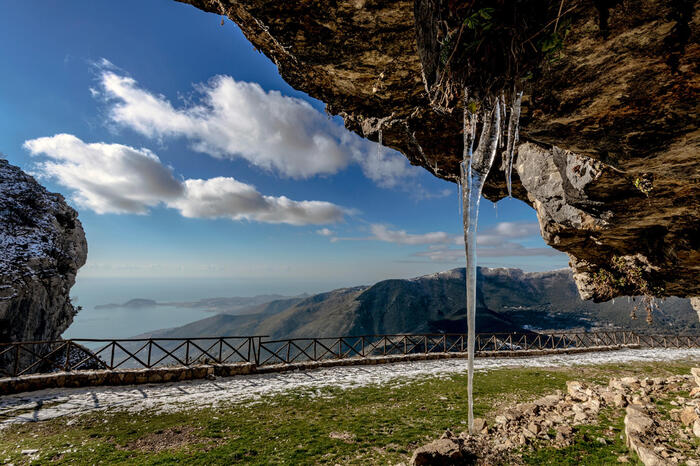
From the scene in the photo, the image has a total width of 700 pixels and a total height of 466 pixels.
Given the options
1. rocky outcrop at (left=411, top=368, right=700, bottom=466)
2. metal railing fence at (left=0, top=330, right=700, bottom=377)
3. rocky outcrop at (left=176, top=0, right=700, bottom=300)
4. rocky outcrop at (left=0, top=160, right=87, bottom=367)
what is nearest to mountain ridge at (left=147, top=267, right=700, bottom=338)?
metal railing fence at (left=0, top=330, right=700, bottom=377)

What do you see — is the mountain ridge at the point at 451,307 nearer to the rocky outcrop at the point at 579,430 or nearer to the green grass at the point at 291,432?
the green grass at the point at 291,432

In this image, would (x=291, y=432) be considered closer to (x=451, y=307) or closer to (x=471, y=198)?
(x=471, y=198)

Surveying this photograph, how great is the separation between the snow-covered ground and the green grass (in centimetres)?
77

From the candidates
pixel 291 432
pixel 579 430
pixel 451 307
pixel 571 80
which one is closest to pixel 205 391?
pixel 291 432

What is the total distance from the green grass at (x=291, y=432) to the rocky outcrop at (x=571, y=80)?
5767mm

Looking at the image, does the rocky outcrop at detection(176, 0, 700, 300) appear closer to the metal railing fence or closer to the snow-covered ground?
the metal railing fence

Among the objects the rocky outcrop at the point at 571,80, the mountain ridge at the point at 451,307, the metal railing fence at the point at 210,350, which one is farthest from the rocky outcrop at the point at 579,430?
the mountain ridge at the point at 451,307

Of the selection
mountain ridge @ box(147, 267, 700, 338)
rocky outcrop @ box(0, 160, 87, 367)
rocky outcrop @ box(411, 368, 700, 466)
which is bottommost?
mountain ridge @ box(147, 267, 700, 338)

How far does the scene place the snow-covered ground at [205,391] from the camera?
8383 millimetres

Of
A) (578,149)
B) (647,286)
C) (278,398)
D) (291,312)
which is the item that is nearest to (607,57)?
(578,149)

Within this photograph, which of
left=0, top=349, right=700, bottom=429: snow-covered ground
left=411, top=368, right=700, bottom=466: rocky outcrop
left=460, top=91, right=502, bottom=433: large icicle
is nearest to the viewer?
left=411, top=368, right=700, bottom=466: rocky outcrop

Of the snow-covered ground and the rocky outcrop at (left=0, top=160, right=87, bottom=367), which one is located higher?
the rocky outcrop at (left=0, top=160, right=87, bottom=367)

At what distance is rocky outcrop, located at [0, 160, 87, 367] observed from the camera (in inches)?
683

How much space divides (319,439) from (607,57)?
29.2 feet
